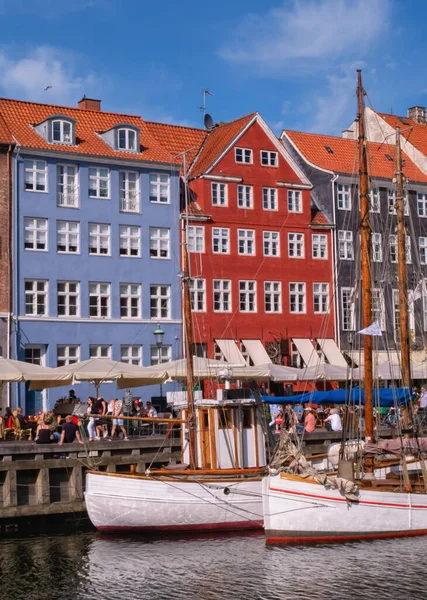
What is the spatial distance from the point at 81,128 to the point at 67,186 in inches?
149

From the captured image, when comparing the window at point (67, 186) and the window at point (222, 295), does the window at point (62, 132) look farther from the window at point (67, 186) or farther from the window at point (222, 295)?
the window at point (222, 295)

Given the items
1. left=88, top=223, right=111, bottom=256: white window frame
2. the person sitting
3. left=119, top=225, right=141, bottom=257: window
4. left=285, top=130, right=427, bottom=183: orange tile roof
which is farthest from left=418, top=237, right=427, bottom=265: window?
the person sitting

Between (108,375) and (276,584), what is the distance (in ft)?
50.5

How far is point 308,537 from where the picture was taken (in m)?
28.3

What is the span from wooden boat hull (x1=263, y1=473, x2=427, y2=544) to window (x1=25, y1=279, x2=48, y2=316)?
2298 centimetres

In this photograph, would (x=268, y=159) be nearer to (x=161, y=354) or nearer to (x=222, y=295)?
(x=222, y=295)

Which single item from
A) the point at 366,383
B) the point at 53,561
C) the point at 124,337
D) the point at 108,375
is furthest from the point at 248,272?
the point at 53,561

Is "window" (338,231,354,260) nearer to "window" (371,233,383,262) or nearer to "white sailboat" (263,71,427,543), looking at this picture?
"window" (371,233,383,262)

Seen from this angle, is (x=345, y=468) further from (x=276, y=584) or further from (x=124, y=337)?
(x=124, y=337)

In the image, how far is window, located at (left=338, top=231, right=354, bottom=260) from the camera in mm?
58875

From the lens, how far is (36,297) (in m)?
48.9

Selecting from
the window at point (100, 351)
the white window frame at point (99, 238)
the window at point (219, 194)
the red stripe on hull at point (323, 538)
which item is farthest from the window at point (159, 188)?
the red stripe on hull at point (323, 538)

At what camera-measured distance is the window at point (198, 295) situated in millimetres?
53250

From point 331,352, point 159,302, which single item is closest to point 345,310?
point 331,352
